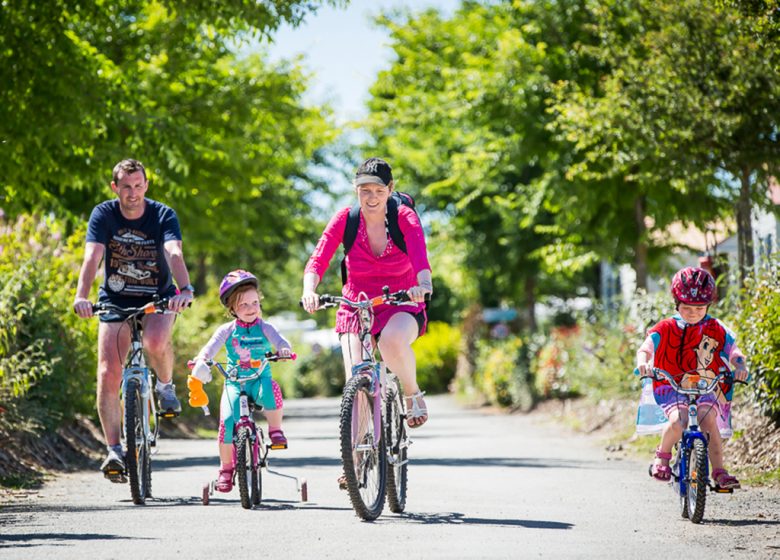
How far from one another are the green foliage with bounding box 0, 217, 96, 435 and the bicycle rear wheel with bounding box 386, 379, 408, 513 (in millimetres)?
4073

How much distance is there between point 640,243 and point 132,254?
1422 cm

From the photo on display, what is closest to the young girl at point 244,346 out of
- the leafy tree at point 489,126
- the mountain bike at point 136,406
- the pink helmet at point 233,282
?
the pink helmet at point 233,282

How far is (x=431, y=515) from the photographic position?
820 centimetres

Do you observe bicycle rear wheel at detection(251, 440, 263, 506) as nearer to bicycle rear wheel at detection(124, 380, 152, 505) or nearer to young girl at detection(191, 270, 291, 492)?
young girl at detection(191, 270, 291, 492)

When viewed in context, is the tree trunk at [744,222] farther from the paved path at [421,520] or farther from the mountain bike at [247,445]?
the mountain bike at [247,445]

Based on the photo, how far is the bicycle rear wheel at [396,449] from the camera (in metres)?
8.00

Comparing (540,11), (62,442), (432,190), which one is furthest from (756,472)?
(432,190)

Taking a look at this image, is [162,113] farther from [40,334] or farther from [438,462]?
[438,462]

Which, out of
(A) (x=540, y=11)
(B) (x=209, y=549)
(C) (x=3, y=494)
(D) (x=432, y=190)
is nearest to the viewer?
(B) (x=209, y=549)

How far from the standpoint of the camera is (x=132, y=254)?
29.9ft

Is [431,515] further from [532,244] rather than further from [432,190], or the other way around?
[532,244]

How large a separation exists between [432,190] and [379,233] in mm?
19563

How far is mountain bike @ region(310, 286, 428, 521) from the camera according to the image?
753cm

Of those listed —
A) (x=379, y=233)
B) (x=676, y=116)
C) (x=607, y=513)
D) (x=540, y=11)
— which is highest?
(x=540, y=11)
